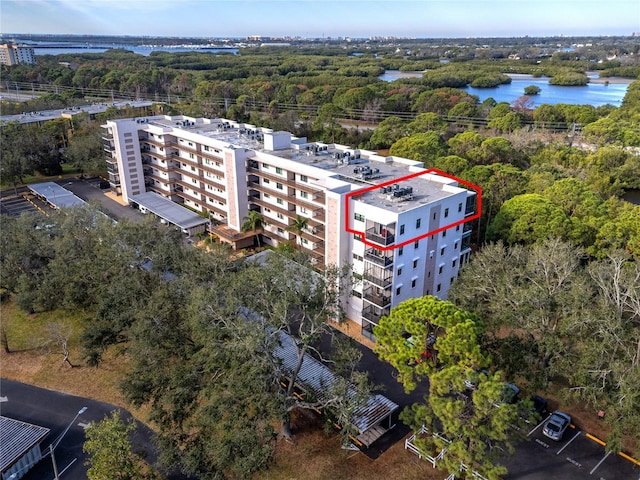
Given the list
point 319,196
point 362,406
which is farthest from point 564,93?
point 362,406

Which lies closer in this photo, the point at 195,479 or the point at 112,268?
the point at 195,479

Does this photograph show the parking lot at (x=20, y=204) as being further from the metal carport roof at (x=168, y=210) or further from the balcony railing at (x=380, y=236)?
the balcony railing at (x=380, y=236)

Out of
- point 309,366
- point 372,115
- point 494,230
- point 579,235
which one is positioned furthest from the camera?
point 372,115

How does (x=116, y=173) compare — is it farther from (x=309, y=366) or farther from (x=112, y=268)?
(x=309, y=366)

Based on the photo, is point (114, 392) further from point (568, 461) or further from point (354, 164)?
point (354, 164)

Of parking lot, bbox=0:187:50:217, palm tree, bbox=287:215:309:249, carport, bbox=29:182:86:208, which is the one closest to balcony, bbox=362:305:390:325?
palm tree, bbox=287:215:309:249

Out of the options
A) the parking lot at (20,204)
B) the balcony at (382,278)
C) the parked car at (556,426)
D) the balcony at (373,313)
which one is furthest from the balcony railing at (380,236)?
the parking lot at (20,204)

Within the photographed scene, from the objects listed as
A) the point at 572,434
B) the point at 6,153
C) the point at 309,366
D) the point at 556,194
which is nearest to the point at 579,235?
the point at 556,194
